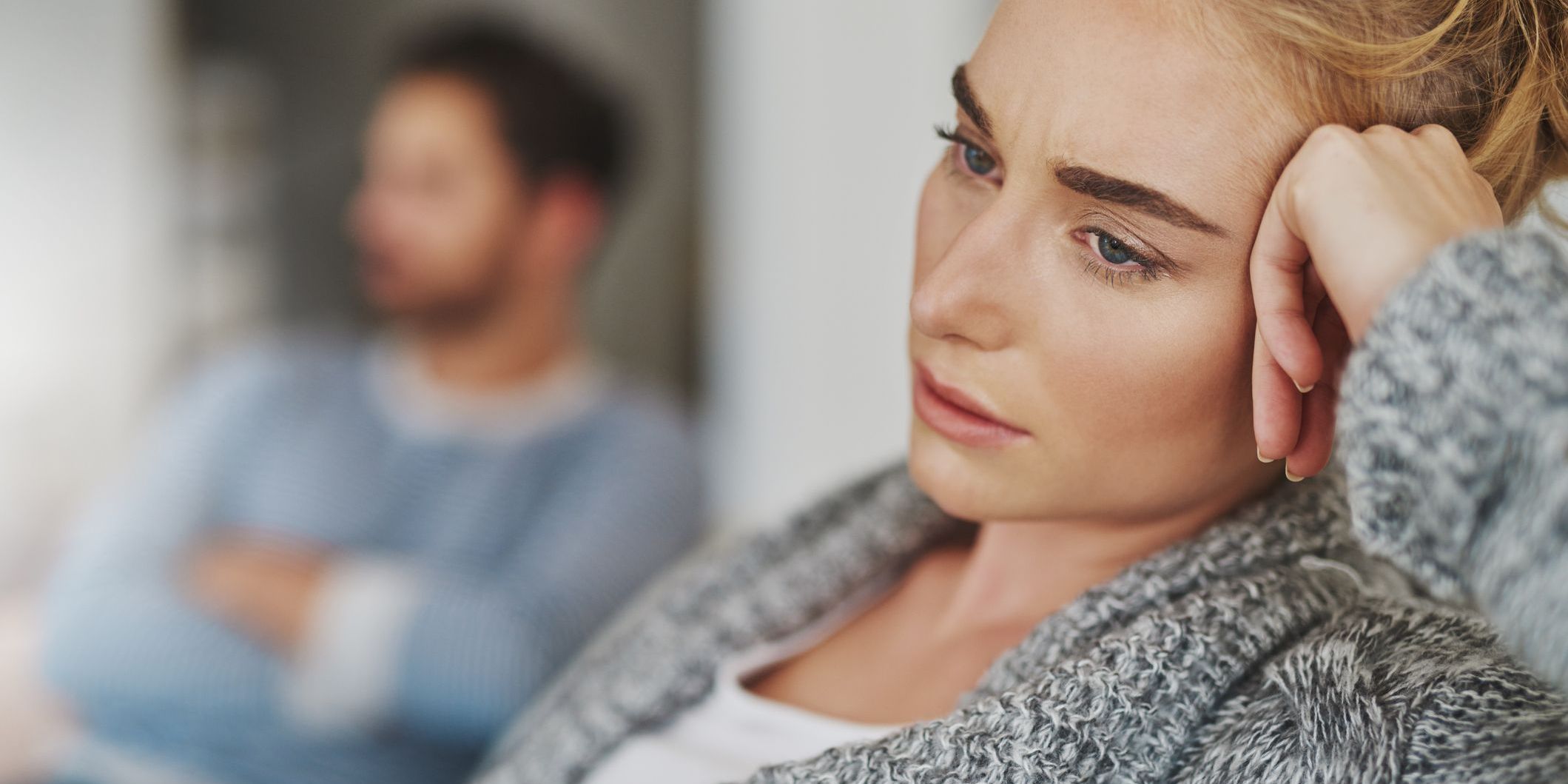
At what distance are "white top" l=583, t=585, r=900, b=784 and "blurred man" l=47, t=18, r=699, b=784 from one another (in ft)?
2.17

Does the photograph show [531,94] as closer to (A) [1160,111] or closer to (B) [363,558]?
(B) [363,558]

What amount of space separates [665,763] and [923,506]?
25 cm

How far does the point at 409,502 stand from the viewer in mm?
1675

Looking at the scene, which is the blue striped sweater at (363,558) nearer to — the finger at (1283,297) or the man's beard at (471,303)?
the man's beard at (471,303)

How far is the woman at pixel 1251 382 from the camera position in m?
0.47

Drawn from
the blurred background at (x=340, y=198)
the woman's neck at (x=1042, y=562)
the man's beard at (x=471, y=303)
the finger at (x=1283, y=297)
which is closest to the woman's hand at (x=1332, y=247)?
the finger at (x=1283, y=297)

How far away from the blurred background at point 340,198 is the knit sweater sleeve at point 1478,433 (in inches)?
61.6

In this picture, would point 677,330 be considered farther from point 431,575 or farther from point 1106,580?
point 1106,580

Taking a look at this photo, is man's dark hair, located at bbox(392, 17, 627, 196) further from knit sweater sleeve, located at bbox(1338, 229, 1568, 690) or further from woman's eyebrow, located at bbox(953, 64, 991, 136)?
knit sweater sleeve, located at bbox(1338, 229, 1568, 690)

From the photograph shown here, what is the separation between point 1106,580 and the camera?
670 mm

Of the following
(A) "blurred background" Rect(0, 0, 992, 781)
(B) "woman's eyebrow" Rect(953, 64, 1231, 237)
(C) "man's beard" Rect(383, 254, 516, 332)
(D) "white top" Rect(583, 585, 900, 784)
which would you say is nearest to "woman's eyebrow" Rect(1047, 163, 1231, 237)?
(B) "woman's eyebrow" Rect(953, 64, 1231, 237)

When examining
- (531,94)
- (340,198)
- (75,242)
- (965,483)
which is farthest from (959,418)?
(75,242)

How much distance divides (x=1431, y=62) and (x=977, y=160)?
216mm

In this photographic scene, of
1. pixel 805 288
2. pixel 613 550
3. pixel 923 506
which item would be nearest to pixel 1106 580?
pixel 923 506
